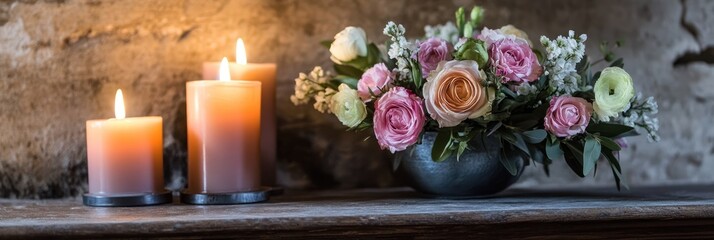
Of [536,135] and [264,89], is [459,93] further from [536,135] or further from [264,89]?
[264,89]

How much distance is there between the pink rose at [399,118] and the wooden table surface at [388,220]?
9cm

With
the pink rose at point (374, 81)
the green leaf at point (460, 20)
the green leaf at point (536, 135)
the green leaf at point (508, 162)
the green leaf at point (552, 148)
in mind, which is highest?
the green leaf at point (460, 20)

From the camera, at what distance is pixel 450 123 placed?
1.11 metres

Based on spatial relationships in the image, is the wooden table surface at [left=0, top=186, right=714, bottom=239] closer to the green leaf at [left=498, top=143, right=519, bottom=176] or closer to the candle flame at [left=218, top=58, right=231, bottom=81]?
the green leaf at [left=498, top=143, right=519, bottom=176]

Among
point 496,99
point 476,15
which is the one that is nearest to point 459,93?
point 496,99

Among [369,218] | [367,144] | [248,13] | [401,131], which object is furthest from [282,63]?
[369,218]

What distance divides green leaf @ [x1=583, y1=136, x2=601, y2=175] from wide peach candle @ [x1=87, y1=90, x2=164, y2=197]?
60 cm

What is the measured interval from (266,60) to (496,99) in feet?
1.48

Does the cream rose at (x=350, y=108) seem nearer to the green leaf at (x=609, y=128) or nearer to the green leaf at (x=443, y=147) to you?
the green leaf at (x=443, y=147)

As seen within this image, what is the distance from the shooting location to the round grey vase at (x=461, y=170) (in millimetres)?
1188

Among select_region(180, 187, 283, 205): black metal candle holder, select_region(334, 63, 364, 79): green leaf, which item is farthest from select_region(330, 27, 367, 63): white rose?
select_region(180, 187, 283, 205): black metal candle holder

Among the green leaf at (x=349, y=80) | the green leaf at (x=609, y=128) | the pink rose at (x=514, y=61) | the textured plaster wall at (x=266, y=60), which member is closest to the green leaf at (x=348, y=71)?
the green leaf at (x=349, y=80)

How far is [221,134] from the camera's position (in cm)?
118

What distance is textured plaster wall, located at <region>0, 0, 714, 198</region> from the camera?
1.33 m
